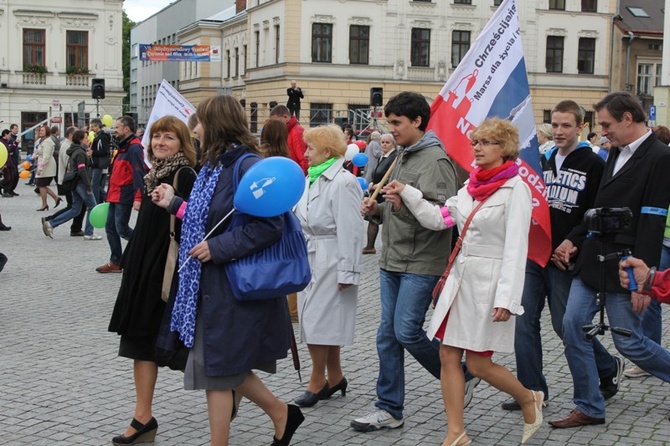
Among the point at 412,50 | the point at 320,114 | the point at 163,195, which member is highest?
the point at 412,50

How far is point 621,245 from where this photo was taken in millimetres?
5949

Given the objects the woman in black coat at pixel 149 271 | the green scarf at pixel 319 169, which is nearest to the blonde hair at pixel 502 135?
the green scarf at pixel 319 169

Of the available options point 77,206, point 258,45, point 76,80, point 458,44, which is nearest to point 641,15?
point 458,44

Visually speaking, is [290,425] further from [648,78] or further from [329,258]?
[648,78]

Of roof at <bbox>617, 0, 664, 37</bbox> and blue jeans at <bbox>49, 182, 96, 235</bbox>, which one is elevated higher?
roof at <bbox>617, 0, 664, 37</bbox>

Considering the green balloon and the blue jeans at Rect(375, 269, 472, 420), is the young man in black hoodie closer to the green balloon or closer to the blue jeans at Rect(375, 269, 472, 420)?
the blue jeans at Rect(375, 269, 472, 420)

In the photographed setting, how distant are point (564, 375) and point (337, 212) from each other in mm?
2239

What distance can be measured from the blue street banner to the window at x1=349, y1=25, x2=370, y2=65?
168 feet

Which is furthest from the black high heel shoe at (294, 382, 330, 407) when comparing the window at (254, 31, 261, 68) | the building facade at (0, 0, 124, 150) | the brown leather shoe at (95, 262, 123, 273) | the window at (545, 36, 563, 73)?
the window at (254, 31, 261, 68)

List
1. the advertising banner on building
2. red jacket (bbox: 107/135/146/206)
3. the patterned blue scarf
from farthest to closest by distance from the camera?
the advertising banner on building < red jacket (bbox: 107/135/146/206) < the patterned blue scarf

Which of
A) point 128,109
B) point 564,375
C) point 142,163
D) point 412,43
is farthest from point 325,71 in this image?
point 564,375

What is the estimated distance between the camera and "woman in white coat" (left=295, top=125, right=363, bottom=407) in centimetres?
654

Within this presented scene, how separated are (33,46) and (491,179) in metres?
56.3

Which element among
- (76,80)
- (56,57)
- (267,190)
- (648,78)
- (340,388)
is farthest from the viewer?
(648,78)
